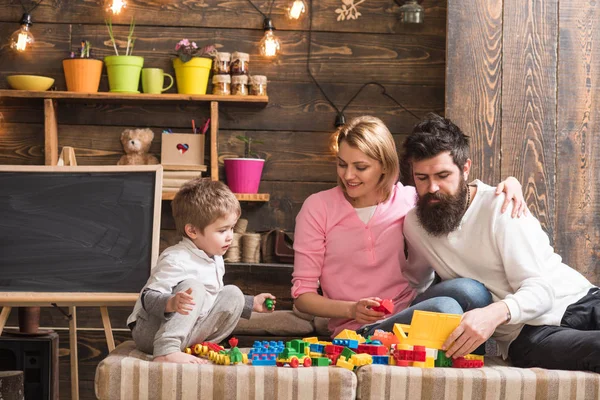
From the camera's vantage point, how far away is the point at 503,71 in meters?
3.03

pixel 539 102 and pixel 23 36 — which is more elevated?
pixel 23 36

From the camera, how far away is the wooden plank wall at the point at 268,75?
149 inches

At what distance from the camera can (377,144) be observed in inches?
94.9

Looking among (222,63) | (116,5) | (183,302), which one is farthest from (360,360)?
(116,5)

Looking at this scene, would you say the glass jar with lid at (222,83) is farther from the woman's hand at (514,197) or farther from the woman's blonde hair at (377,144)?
the woman's hand at (514,197)

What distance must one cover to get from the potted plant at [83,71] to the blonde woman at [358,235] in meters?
1.59

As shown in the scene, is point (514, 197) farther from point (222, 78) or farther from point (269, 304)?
point (222, 78)

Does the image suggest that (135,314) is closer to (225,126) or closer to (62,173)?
(62,173)

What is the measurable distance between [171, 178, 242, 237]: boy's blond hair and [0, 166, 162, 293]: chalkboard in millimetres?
632

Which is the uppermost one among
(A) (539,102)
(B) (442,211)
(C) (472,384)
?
(A) (539,102)

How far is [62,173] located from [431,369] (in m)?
1.70

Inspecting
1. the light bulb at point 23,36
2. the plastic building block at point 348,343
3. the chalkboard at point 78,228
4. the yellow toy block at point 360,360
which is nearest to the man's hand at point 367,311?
the plastic building block at point 348,343

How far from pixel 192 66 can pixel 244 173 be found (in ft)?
1.82

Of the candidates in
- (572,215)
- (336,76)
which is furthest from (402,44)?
(572,215)
